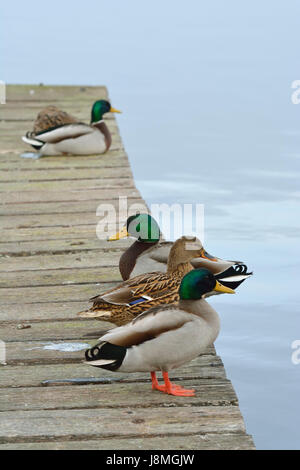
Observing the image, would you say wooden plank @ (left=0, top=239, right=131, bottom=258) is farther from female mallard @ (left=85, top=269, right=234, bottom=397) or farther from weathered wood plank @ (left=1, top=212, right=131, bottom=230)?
female mallard @ (left=85, top=269, right=234, bottom=397)

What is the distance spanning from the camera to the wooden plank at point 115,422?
14.2 ft

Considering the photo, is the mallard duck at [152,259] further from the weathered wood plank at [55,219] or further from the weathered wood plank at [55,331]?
the weathered wood plank at [55,219]

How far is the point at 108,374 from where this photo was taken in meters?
5.00

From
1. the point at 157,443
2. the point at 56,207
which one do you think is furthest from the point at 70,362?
the point at 56,207

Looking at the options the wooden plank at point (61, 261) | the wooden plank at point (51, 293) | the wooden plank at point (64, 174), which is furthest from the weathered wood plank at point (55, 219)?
the wooden plank at point (51, 293)

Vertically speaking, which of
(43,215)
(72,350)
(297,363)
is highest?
(43,215)

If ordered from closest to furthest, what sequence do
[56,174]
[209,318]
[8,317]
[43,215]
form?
[209,318], [8,317], [43,215], [56,174]

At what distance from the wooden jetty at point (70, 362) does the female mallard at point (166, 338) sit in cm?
17

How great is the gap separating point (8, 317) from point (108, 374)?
111 centimetres

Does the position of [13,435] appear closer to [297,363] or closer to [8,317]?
[8,317]

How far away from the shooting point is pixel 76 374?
16.4 feet
